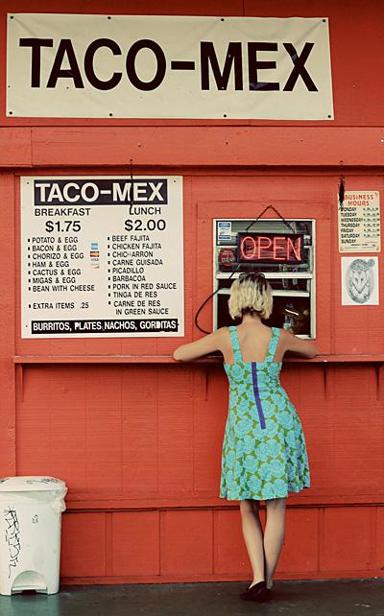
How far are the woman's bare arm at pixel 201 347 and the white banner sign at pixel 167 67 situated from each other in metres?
1.44

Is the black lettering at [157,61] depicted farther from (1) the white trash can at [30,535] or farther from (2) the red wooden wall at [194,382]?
(1) the white trash can at [30,535]

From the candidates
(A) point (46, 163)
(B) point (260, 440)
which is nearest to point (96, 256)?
(A) point (46, 163)

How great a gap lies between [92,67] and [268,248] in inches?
62.7

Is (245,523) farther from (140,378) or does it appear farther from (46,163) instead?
(46,163)

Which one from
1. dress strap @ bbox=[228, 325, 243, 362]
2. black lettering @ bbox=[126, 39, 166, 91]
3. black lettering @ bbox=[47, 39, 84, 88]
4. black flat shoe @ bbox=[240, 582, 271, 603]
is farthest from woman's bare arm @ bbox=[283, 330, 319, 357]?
black lettering @ bbox=[47, 39, 84, 88]

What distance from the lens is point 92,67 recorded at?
7023 mm

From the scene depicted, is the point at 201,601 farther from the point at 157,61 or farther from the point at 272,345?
the point at 157,61

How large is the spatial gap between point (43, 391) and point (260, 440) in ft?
4.80

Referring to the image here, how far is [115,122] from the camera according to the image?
23.0 ft

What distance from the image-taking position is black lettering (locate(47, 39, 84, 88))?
23.0 feet

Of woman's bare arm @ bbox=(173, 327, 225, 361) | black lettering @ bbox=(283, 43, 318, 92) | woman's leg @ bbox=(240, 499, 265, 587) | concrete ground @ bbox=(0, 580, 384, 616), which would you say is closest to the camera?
concrete ground @ bbox=(0, 580, 384, 616)

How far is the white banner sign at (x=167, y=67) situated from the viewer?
276 inches

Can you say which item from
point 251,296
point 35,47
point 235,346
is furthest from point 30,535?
point 35,47

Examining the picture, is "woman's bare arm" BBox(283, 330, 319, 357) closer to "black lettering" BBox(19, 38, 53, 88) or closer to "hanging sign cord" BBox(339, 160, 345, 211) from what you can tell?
"hanging sign cord" BBox(339, 160, 345, 211)
